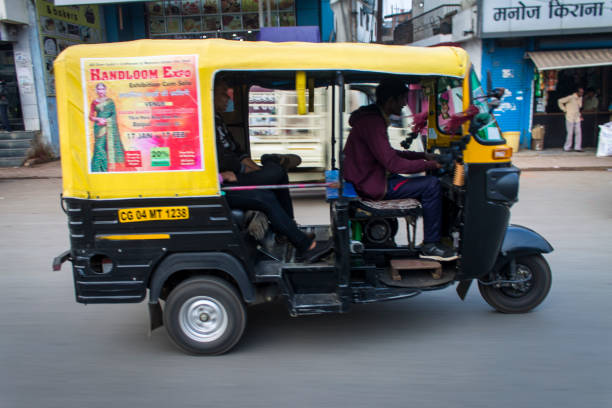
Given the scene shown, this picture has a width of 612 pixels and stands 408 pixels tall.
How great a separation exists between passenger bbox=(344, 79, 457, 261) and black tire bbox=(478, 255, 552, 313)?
576 millimetres

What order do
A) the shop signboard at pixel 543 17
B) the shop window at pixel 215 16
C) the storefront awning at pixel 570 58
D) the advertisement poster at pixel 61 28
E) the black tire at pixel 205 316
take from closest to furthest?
the black tire at pixel 205 316, the shop signboard at pixel 543 17, the storefront awning at pixel 570 58, the advertisement poster at pixel 61 28, the shop window at pixel 215 16

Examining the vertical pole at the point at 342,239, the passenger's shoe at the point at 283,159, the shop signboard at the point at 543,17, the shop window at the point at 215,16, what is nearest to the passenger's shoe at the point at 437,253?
the vertical pole at the point at 342,239

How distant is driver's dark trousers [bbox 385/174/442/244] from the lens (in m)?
→ 3.92

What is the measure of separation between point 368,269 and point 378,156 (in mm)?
885

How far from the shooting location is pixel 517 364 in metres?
3.36

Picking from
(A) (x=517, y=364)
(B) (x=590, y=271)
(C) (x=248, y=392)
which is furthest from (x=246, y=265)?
(B) (x=590, y=271)

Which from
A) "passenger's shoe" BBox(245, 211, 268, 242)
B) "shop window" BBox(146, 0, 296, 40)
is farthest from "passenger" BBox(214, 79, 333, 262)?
"shop window" BBox(146, 0, 296, 40)

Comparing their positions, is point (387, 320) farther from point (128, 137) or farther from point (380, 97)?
point (128, 137)

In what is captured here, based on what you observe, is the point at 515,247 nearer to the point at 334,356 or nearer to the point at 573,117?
the point at 334,356

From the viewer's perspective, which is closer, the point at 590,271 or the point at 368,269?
the point at 368,269

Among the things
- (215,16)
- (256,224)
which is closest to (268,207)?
(256,224)

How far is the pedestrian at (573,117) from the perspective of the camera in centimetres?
1418

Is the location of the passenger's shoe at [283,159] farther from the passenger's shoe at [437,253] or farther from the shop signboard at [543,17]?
the shop signboard at [543,17]

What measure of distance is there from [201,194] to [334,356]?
1.48m
